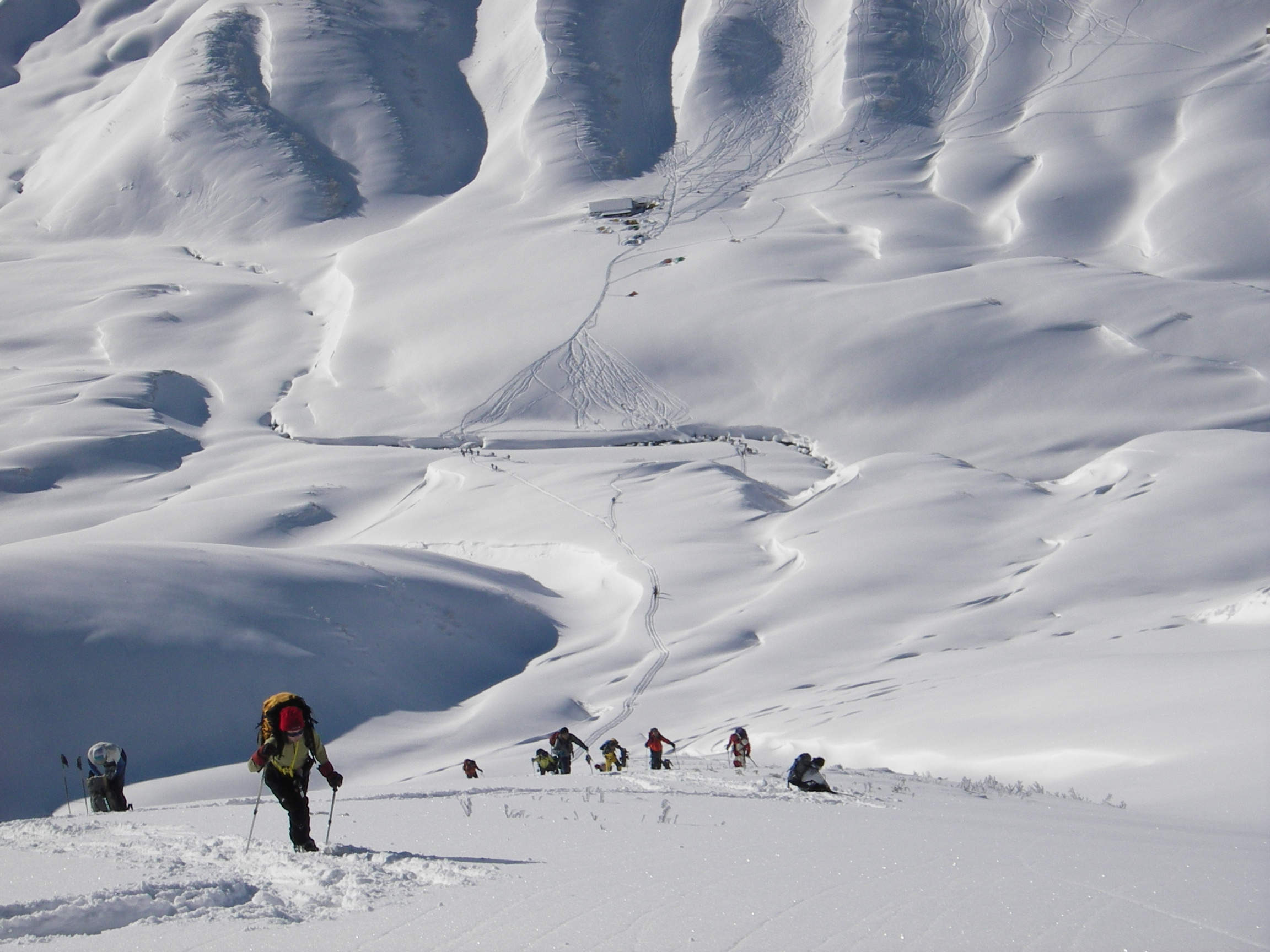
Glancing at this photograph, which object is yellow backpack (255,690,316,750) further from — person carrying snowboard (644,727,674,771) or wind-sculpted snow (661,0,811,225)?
wind-sculpted snow (661,0,811,225)

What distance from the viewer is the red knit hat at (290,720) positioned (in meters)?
6.41

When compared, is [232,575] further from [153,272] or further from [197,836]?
[153,272]

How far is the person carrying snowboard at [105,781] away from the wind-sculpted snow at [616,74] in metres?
62.6

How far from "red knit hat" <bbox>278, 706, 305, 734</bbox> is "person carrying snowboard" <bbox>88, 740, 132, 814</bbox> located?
5373 mm

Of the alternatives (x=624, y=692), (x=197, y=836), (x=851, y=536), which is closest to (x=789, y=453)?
(x=851, y=536)

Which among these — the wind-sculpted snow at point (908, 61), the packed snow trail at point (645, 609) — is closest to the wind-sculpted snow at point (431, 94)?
the wind-sculpted snow at point (908, 61)

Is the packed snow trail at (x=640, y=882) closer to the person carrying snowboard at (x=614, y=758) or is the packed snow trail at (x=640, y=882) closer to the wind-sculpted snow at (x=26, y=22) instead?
the person carrying snowboard at (x=614, y=758)

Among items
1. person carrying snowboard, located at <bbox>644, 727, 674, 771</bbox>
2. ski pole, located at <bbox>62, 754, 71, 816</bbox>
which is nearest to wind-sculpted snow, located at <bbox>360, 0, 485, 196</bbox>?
ski pole, located at <bbox>62, 754, 71, 816</bbox>

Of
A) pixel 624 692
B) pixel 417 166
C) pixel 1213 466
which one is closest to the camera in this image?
pixel 624 692

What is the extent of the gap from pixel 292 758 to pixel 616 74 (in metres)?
78.6

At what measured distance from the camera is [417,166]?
77.9 metres

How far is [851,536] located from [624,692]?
31.7 ft

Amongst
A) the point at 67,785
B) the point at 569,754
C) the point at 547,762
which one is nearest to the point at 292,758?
the point at 67,785

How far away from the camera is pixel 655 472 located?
3838cm
